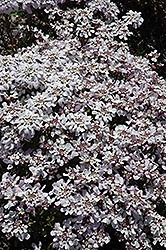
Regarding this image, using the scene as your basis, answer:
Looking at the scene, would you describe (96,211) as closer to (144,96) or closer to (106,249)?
(106,249)

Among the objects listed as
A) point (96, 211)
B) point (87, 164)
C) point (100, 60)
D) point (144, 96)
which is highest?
point (100, 60)

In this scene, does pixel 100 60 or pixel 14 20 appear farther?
pixel 14 20

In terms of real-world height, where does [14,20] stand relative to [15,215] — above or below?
above

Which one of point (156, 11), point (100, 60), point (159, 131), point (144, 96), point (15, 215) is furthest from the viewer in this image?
point (156, 11)

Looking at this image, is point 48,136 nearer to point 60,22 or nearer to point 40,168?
point 40,168

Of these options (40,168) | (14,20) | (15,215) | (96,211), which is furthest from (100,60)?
(14,20)

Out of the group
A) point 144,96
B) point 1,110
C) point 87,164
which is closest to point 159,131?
point 144,96

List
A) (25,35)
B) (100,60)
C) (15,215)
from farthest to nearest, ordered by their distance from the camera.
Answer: (25,35) → (100,60) → (15,215)
